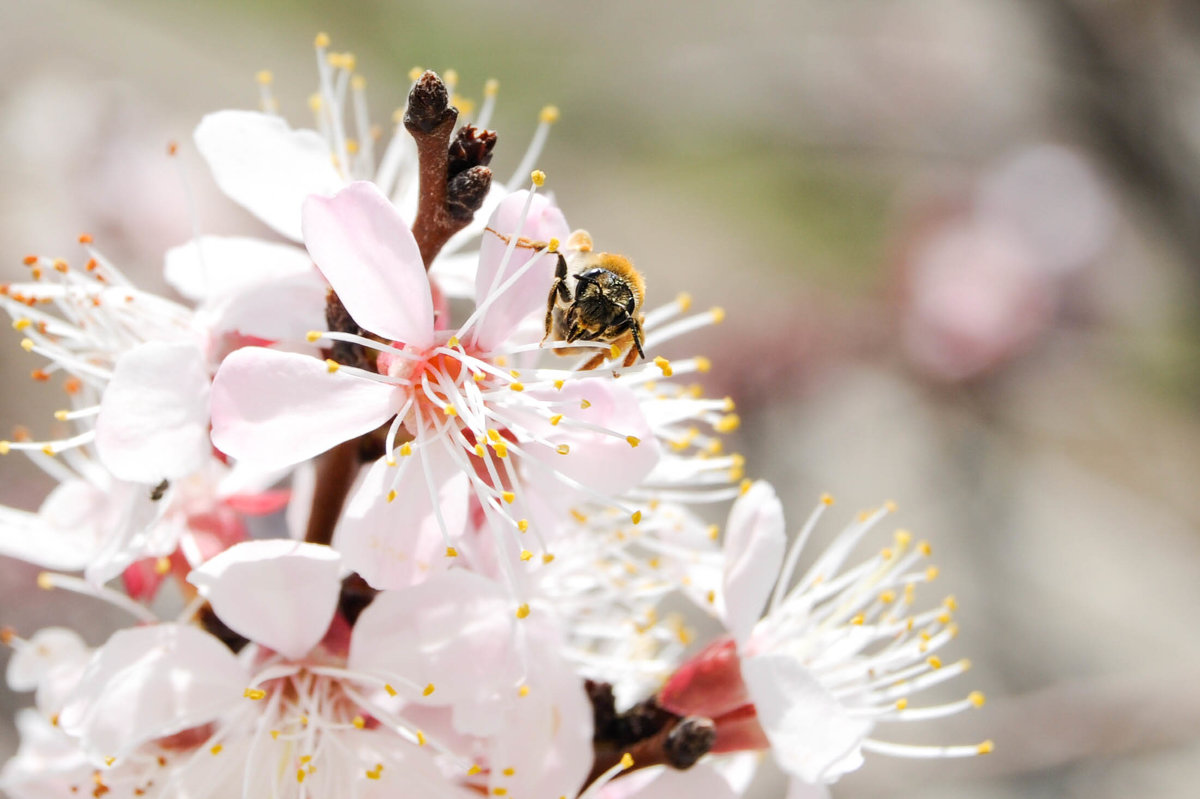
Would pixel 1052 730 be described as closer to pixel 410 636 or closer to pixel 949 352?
pixel 949 352

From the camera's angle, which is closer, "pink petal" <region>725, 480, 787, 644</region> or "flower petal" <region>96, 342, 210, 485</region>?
"flower petal" <region>96, 342, 210, 485</region>

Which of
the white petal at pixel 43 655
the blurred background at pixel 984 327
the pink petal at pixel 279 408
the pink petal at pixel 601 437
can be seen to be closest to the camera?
the pink petal at pixel 279 408

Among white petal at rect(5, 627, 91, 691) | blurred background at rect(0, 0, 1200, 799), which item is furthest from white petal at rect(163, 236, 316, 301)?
blurred background at rect(0, 0, 1200, 799)

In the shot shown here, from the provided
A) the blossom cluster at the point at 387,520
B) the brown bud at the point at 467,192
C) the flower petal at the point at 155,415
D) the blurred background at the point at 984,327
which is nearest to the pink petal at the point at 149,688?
the blossom cluster at the point at 387,520

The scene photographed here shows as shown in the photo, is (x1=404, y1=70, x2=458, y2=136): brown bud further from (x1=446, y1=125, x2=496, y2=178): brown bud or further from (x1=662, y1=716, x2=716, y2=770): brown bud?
(x1=662, y1=716, x2=716, y2=770): brown bud

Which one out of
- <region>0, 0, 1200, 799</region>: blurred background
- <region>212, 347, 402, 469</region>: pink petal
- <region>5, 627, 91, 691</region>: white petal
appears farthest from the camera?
<region>0, 0, 1200, 799</region>: blurred background

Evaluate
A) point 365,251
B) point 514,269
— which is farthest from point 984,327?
point 365,251

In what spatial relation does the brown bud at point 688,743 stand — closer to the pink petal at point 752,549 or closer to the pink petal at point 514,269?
the pink petal at point 752,549
